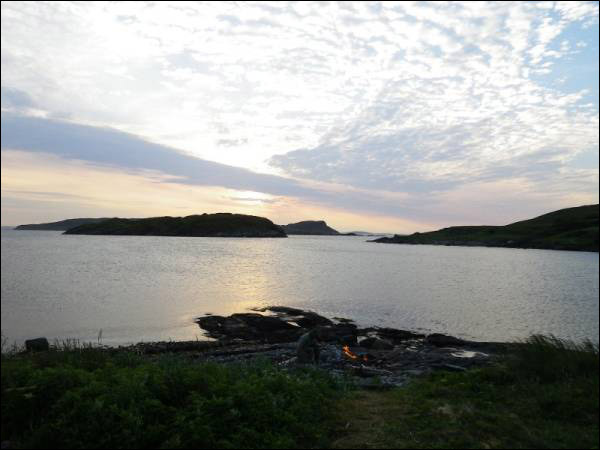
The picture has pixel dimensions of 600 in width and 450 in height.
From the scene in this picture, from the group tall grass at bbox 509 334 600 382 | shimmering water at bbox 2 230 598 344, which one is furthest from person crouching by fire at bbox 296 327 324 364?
shimmering water at bbox 2 230 598 344

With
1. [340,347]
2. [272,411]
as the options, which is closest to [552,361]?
[272,411]

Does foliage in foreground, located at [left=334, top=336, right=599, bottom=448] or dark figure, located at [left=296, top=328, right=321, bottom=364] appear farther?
dark figure, located at [left=296, top=328, right=321, bottom=364]

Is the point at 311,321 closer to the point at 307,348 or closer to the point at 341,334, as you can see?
the point at 341,334

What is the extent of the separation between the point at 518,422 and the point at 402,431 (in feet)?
7.93

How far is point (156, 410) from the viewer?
8398 mm

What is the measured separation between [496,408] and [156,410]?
24.9 ft

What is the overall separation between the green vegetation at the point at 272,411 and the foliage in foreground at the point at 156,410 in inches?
0.9

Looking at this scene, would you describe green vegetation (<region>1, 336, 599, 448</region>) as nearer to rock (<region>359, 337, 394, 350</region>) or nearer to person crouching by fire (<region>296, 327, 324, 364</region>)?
person crouching by fire (<region>296, 327, 324, 364</region>)

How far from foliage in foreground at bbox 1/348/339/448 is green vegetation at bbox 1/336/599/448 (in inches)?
0.9

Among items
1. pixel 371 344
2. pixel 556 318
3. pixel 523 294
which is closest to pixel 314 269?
pixel 523 294

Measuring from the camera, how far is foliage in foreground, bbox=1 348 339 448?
774cm

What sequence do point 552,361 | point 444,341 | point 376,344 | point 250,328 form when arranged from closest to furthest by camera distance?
point 552,361 → point 376,344 → point 444,341 → point 250,328

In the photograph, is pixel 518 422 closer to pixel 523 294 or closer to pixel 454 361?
pixel 454 361

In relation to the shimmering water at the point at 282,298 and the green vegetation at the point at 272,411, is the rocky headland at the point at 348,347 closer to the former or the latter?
the shimmering water at the point at 282,298
